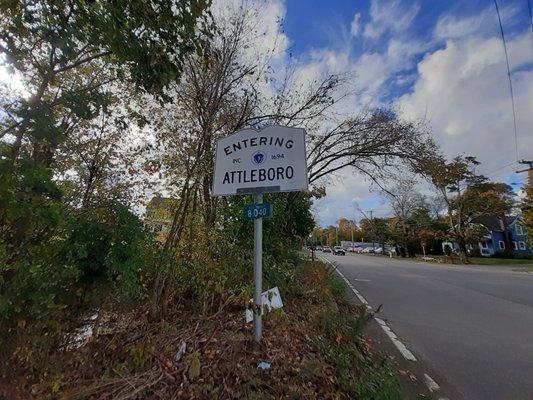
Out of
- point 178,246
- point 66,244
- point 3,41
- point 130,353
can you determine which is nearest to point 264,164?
point 178,246

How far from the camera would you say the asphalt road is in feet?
13.5

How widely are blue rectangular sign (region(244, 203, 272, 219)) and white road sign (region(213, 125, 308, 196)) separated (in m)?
0.20

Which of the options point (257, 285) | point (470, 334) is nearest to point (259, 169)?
point (257, 285)

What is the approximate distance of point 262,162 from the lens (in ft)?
13.4

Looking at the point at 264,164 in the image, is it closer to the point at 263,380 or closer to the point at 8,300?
the point at 263,380

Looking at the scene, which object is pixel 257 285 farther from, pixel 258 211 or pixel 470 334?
pixel 470 334

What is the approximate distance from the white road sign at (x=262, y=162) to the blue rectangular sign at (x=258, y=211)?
20cm

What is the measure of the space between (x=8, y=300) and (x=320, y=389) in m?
2.86

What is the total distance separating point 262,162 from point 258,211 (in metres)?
0.64

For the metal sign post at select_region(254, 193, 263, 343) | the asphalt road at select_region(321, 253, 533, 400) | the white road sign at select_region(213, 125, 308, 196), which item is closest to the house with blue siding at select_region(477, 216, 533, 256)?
the asphalt road at select_region(321, 253, 533, 400)

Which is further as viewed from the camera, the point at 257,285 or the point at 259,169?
the point at 259,169

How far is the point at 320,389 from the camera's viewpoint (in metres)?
3.24

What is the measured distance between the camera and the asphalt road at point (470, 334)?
13.5ft

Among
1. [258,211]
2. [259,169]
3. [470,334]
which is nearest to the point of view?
[258,211]
